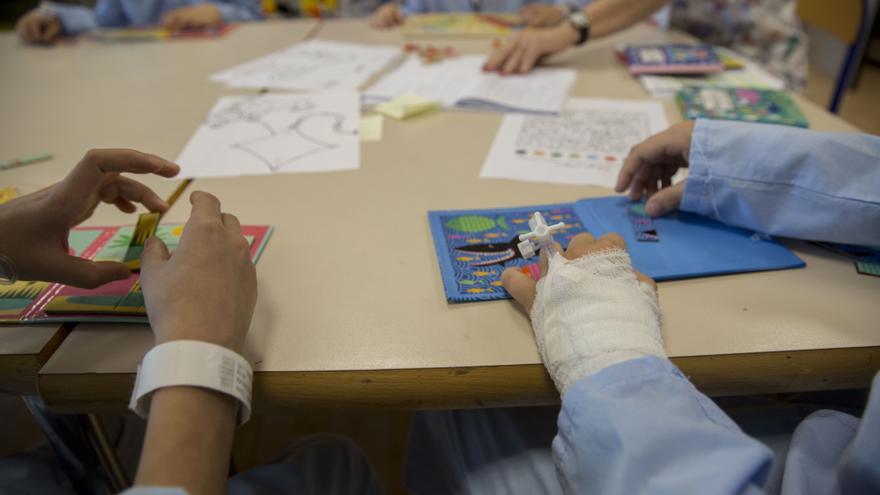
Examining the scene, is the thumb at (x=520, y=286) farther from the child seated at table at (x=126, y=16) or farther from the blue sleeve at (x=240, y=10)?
the blue sleeve at (x=240, y=10)

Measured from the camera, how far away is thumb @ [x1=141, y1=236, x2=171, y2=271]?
0.47 metres

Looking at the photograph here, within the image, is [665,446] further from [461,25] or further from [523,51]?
[461,25]

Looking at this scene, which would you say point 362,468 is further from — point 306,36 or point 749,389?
point 306,36

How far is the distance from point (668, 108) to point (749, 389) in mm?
600

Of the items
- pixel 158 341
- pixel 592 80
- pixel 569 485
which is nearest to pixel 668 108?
pixel 592 80

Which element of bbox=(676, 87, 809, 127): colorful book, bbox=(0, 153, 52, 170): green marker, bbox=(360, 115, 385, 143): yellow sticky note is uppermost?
bbox=(676, 87, 809, 127): colorful book

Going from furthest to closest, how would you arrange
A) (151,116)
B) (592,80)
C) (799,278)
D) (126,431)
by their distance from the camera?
(592,80) < (151,116) < (126,431) < (799,278)

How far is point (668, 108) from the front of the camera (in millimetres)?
929

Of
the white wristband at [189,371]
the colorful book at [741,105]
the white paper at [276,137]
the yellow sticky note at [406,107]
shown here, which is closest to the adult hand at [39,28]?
the white paper at [276,137]

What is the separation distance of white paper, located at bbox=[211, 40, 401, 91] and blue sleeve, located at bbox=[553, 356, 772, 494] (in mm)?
790

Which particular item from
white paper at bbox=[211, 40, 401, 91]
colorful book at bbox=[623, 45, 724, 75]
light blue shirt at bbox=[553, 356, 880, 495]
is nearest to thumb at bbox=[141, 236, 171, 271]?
light blue shirt at bbox=[553, 356, 880, 495]

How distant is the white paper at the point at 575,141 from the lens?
2.40 feet

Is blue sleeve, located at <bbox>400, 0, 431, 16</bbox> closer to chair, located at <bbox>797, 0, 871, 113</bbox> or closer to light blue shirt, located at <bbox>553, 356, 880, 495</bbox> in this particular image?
chair, located at <bbox>797, 0, 871, 113</bbox>

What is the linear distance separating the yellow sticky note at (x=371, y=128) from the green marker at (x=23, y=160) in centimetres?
44
